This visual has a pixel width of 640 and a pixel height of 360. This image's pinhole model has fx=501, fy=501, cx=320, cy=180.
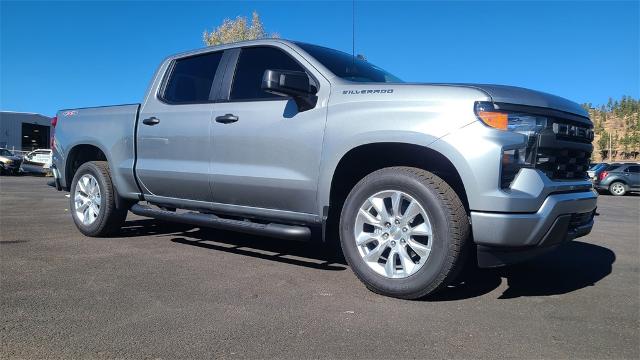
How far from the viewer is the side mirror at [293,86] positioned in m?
3.76

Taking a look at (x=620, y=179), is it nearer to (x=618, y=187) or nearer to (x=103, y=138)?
(x=618, y=187)

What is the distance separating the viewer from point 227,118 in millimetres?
4484

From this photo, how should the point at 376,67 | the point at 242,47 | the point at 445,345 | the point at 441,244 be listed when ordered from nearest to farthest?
1. the point at 445,345
2. the point at 441,244
3. the point at 242,47
4. the point at 376,67

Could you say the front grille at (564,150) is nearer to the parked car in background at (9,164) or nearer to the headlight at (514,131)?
the headlight at (514,131)

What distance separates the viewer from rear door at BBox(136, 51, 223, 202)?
473cm

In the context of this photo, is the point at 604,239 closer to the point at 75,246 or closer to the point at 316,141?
the point at 316,141

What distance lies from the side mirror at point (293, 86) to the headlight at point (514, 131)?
1352mm

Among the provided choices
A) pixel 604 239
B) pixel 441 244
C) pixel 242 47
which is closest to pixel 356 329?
pixel 441 244

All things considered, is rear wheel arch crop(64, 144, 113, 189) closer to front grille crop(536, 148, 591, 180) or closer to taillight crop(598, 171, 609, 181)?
front grille crop(536, 148, 591, 180)

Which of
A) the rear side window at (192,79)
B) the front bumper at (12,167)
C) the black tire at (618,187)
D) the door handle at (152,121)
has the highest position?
the rear side window at (192,79)

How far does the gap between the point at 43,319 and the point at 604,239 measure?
6.43 m

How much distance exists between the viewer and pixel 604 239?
21.4 ft

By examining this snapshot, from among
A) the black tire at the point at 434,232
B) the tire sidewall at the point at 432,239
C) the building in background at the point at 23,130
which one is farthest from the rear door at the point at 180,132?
the building in background at the point at 23,130

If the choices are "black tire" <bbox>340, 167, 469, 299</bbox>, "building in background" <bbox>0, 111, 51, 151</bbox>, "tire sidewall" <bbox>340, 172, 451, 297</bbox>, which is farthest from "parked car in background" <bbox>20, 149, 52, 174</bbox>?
"black tire" <bbox>340, 167, 469, 299</bbox>
